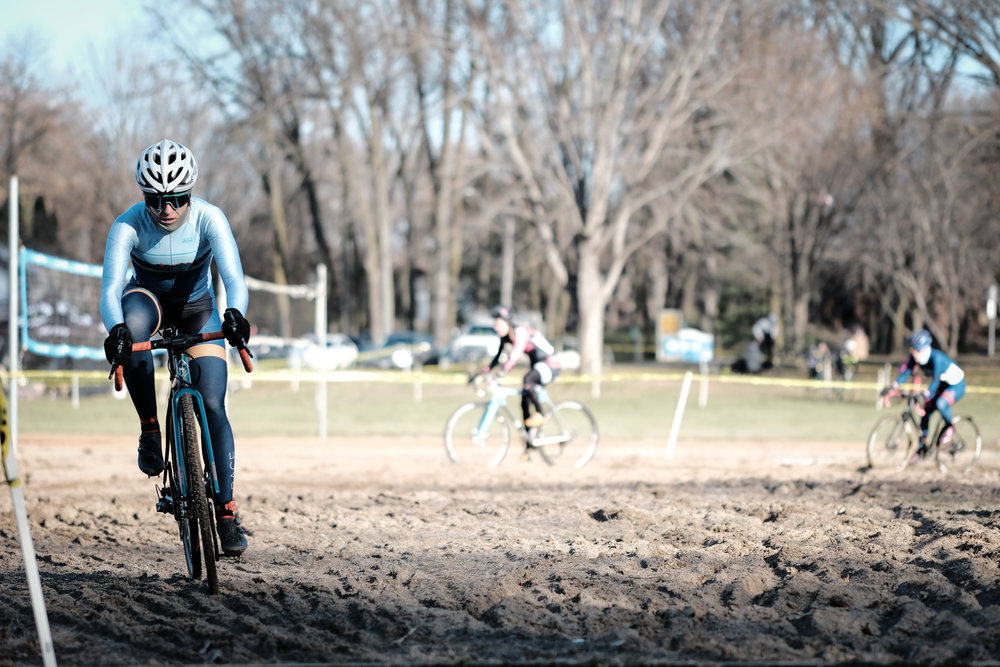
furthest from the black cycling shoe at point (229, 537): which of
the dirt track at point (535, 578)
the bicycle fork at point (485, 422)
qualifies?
the bicycle fork at point (485, 422)

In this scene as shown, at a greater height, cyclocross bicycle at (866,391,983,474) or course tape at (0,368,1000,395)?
course tape at (0,368,1000,395)

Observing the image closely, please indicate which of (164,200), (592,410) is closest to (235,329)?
(164,200)

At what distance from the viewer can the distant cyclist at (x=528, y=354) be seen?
12883 millimetres

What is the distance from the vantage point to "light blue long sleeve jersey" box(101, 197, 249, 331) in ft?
18.1

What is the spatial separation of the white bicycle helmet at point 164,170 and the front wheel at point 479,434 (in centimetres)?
847

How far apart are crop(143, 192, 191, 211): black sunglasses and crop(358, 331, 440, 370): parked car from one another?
2857 centimetres

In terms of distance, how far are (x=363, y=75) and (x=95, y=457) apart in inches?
942

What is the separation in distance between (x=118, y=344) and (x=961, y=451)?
11677 mm

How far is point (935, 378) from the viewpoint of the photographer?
517 inches

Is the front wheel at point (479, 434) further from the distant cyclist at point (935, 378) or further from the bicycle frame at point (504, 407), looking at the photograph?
the distant cyclist at point (935, 378)

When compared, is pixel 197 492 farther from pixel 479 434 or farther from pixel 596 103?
pixel 596 103

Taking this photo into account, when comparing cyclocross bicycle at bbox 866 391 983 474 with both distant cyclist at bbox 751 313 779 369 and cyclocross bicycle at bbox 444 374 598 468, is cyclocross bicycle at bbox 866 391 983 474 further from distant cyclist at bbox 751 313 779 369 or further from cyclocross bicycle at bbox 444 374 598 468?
distant cyclist at bbox 751 313 779 369

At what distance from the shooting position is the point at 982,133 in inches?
979

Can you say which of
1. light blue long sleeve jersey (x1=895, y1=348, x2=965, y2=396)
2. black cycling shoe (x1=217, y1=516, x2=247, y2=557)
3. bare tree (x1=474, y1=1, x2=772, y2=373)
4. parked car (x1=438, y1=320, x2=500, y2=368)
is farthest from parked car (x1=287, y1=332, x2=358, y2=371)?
black cycling shoe (x1=217, y1=516, x2=247, y2=557)
